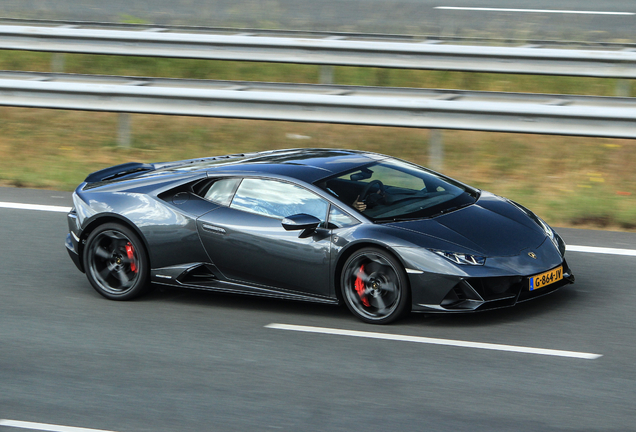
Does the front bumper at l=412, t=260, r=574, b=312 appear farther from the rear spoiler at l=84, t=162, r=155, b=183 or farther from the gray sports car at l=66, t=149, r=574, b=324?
the rear spoiler at l=84, t=162, r=155, b=183

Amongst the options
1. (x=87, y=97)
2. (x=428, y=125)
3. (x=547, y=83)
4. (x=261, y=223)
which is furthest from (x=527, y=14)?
(x=261, y=223)

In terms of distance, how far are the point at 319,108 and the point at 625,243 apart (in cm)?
391

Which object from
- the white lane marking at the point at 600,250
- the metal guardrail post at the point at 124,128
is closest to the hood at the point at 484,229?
the white lane marking at the point at 600,250

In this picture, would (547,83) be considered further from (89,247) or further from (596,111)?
(89,247)

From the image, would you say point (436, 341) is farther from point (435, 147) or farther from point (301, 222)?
point (435, 147)

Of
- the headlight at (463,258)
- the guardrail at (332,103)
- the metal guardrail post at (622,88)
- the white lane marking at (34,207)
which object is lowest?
the white lane marking at (34,207)

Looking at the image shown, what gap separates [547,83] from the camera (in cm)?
1337

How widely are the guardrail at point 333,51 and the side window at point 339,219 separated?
589 cm

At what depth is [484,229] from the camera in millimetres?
7027

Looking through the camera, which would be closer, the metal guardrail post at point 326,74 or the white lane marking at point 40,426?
the white lane marking at point 40,426

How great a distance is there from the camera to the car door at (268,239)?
23.0 feet

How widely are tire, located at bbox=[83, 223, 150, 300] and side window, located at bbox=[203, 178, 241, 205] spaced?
0.71 m

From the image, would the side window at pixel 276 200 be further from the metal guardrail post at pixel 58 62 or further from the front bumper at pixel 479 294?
the metal guardrail post at pixel 58 62

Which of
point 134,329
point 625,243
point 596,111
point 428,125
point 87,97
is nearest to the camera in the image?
point 134,329
